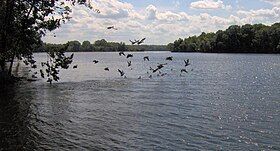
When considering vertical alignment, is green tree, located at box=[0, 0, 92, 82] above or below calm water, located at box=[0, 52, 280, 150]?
above

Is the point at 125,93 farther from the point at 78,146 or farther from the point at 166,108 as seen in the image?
the point at 78,146

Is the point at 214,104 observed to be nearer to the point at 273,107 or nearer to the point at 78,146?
the point at 273,107

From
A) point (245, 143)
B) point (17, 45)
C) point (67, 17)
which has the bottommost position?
point (245, 143)

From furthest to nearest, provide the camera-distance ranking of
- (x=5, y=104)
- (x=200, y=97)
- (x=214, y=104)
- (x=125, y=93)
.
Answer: (x=125, y=93)
(x=200, y=97)
(x=214, y=104)
(x=5, y=104)

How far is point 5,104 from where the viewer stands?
33.1m

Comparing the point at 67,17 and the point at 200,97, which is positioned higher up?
the point at 67,17

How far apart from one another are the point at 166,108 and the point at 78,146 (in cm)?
1418

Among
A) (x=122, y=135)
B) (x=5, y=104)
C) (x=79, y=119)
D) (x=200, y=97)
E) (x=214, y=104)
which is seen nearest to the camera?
(x=122, y=135)

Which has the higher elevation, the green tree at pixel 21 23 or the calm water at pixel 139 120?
the green tree at pixel 21 23

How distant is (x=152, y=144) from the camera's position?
20.9 metres

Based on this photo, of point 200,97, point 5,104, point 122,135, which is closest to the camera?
point 122,135

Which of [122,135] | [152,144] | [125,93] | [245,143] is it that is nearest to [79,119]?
[122,135]

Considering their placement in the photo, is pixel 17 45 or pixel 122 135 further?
pixel 17 45

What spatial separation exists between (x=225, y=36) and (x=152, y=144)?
183 metres
